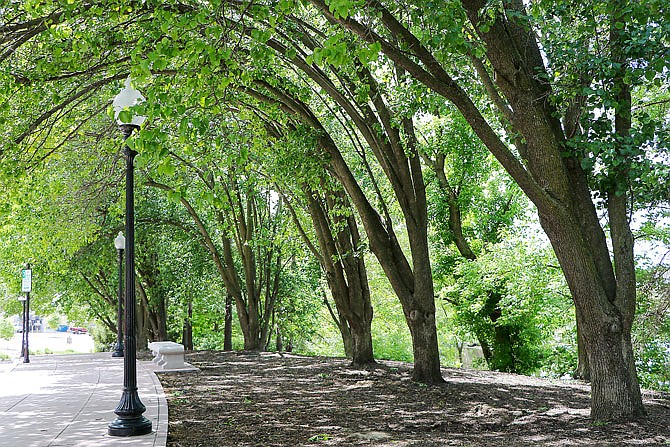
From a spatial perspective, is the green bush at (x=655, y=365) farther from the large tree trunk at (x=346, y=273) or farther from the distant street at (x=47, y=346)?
the distant street at (x=47, y=346)

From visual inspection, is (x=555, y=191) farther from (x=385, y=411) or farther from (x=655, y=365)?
(x=655, y=365)

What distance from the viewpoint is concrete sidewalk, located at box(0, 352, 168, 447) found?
714cm

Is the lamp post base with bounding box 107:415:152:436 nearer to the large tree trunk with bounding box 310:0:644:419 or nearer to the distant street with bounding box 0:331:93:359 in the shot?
the large tree trunk with bounding box 310:0:644:419

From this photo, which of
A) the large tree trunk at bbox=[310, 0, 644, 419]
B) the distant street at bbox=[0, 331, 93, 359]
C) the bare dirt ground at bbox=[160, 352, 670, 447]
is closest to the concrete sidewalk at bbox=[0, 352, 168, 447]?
the bare dirt ground at bbox=[160, 352, 670, 447]

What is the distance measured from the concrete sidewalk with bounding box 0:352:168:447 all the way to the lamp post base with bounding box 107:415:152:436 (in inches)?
3.1

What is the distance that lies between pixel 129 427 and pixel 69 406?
9.46 ft

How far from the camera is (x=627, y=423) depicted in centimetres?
733

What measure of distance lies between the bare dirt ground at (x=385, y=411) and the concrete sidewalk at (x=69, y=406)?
1.20ft

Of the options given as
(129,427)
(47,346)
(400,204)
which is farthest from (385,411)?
(47,346)

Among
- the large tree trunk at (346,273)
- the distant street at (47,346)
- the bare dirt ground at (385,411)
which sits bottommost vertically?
the distant street at (47,346)

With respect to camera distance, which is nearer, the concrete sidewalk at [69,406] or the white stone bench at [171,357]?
the concrete sidewalk at [69,406]

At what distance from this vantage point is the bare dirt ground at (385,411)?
7141 millimetres

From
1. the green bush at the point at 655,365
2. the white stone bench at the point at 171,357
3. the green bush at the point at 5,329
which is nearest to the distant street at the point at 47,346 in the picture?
the green bush at the point at 5,329

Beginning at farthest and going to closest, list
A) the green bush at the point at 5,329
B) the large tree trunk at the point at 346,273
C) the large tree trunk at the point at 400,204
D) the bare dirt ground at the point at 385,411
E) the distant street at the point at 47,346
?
the green bush at the point at 5,329
the distant street at the point at 47,346
the large tree trunk at the point at 346,273
the large tree trunk at the point at 400,204
the bare dirt ground at the point at 385,411
